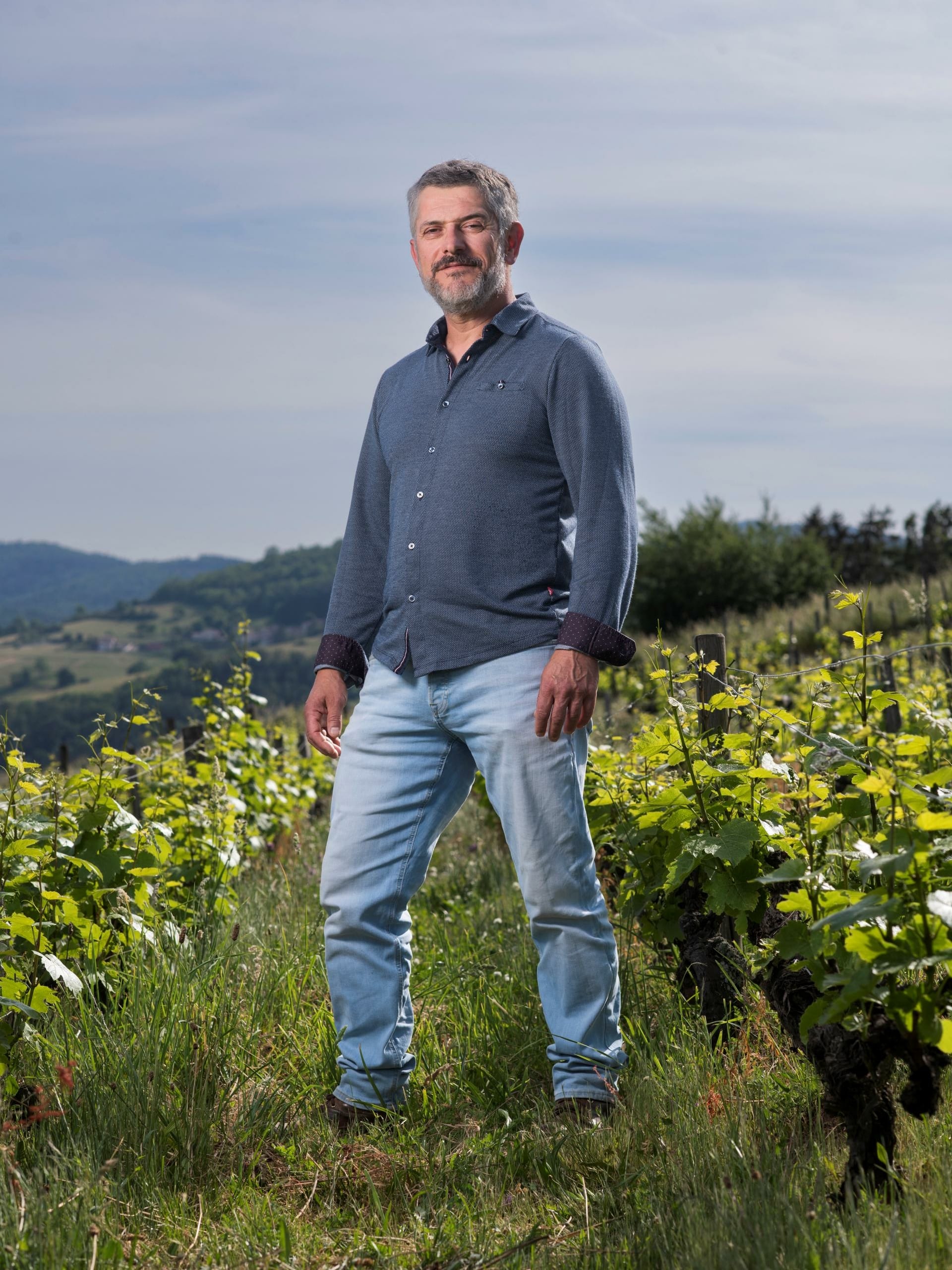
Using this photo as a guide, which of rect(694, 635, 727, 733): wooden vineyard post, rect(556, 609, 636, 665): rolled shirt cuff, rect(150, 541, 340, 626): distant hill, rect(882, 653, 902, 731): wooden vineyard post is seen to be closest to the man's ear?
rect(556, 609, 636, 665): rolled shirt cuff

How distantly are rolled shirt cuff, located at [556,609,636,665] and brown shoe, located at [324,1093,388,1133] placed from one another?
1.23 meters

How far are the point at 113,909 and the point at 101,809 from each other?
0.98 ft

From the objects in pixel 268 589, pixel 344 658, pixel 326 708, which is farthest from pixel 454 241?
pixel 268 589

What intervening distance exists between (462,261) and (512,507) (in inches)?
27.1

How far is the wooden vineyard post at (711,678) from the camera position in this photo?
3332 mm

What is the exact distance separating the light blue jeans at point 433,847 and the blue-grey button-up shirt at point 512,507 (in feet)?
0.36

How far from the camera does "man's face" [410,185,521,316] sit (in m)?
3.00

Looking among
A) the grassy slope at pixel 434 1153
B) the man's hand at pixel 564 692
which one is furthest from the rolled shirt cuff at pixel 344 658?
the grassy slope at pixel 434 1153

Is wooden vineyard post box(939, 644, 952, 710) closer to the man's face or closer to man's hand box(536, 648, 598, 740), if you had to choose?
man's hand box(536, 648, 598, 740)

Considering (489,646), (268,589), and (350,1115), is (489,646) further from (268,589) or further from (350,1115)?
(268,589)

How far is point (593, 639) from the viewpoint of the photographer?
106 inches

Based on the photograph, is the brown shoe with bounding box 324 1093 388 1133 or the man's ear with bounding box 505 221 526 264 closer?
the brown shoe with bounding box 324 1093 388 1133

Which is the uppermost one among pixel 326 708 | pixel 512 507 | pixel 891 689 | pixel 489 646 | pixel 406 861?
pixel 512 507

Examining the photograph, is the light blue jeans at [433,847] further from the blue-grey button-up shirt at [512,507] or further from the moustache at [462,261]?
the moustache at [462,261]
